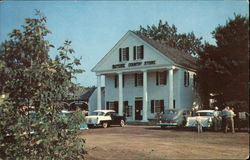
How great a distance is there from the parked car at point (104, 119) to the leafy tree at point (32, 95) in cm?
1755

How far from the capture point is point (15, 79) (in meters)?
5.00

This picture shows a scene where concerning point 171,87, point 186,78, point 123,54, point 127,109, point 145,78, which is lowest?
point 127,109

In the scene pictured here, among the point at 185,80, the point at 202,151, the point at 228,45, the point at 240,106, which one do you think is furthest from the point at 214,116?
the point at 185,80

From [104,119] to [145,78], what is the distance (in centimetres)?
706

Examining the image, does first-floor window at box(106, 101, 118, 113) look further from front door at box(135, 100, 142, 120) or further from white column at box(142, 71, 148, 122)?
white column at box(142, 71, 148, 122)

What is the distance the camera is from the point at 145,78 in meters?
28.4

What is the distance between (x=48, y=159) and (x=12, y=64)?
6.05 ft

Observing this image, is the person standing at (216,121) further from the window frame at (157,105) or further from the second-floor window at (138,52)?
the second-floor window at (138,52)

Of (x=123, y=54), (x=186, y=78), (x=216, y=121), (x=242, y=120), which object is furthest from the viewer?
(x=123, y=54)

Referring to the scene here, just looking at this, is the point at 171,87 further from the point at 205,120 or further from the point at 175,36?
the point at 175,36

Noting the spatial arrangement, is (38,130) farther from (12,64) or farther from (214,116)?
(214,116)

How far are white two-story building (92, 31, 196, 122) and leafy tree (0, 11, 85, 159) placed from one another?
22265 mm

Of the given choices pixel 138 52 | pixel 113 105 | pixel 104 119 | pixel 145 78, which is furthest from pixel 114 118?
pixel 138 52

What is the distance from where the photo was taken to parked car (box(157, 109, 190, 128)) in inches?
821
